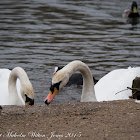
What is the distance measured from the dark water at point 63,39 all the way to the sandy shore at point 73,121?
335 cm

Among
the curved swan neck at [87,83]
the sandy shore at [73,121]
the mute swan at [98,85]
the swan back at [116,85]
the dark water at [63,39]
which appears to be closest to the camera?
the sandy shore at [73,121]

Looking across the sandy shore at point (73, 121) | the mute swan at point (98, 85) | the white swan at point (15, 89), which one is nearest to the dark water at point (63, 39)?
the white swan at point (15, 89)

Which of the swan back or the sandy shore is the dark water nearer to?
the swan back

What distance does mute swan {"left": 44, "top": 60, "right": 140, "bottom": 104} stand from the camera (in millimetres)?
6305

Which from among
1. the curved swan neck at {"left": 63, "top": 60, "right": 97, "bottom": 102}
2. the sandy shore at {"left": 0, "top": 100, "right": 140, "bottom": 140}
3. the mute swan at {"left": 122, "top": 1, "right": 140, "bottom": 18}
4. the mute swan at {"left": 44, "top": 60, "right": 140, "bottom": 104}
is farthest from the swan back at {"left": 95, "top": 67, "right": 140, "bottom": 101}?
the mute swan at {"left": 122, "top": 1, "right": 140, "bottom": 18}

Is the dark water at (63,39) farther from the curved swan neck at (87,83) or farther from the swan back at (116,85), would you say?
the curved swan neck at (87,83)

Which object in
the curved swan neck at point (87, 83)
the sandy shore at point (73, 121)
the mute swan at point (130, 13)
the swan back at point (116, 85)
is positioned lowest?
the mute swan at point (130, 13)

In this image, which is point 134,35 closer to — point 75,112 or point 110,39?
point 110,39

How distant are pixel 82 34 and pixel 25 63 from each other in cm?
430

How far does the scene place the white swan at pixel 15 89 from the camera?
6785 mm

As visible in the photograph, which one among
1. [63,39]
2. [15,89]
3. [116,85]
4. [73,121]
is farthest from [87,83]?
[63,39]

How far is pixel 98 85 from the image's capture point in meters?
9.02

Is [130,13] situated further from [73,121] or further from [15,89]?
[73,121]

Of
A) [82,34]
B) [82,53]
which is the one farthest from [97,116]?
[82,34]
